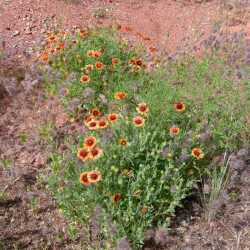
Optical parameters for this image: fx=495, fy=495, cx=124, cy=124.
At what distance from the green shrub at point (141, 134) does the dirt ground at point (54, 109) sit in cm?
20

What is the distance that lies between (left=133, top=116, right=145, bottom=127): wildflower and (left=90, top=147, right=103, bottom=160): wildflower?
0.38m

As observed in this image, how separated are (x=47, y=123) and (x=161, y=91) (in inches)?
45.0

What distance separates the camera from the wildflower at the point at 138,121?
3.51m

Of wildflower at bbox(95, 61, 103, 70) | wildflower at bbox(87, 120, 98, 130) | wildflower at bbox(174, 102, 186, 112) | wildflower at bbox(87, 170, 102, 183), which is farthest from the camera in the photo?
wildflower at bbox(95, 61, 103, 70)

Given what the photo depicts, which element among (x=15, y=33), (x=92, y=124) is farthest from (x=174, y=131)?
(x=15, y=33)

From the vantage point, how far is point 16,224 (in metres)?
3.67

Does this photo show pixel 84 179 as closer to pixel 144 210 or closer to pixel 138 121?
pixel 144 210

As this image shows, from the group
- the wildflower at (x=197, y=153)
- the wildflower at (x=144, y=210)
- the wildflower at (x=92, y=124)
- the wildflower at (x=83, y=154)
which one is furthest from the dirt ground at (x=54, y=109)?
the wildflower at (x=92, y=124)

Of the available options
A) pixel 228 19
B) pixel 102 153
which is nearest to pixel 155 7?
pixel 228 19

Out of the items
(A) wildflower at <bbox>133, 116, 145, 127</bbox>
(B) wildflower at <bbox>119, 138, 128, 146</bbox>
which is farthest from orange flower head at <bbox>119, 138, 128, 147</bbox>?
(A) wildflower at <bbox>133, 116, 145, 127</bbox>

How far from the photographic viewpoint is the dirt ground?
11.8ft

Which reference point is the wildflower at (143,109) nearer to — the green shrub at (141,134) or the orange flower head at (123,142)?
the green shrub at (141,134)

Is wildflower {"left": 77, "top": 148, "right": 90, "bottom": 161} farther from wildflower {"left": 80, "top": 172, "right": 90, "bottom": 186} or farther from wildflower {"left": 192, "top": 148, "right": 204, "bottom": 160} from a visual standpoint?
wildflower {"left": 192, "top": 148, "right": 204, "bottom": 160}

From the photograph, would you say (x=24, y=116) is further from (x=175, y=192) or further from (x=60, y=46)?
(x=175, y=192)
